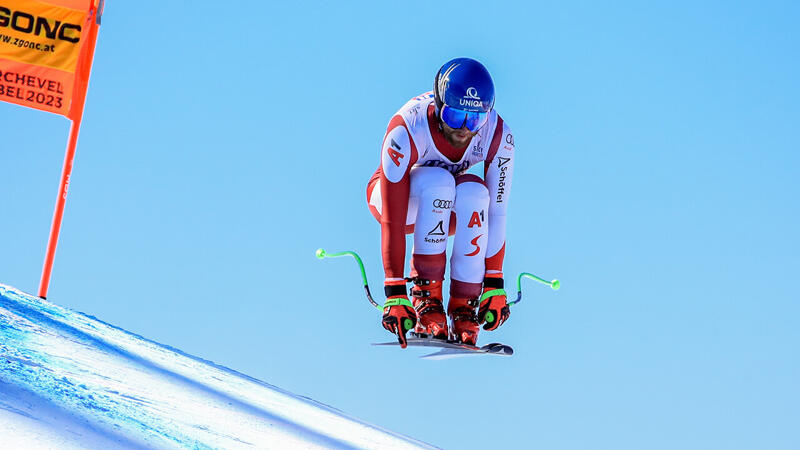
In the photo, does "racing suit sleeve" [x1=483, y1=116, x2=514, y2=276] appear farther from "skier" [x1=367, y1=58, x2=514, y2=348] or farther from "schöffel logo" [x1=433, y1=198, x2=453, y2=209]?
"schöffel logo" [x1=433, y1=198, x2=453, y2=209]

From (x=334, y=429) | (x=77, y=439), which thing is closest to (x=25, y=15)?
(x=334, y=429)

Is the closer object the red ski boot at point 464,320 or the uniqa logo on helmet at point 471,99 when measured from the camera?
the uniqa logo on helmet at point 471,99

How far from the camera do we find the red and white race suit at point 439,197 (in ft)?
22.2

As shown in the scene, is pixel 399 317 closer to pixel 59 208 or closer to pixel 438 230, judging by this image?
pixel 438 230

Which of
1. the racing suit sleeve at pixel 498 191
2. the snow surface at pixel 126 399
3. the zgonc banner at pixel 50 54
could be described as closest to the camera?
the snow surface at pixel 126 399

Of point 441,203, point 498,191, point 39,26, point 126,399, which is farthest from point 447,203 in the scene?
point 39,26

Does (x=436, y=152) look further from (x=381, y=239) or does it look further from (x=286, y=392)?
(x=286, y=392)

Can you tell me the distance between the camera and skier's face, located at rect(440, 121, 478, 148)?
22.5 ft

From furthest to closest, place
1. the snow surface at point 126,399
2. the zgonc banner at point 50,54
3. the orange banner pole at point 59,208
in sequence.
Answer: the zgonc banner at point 50,54 < the orange banner pole at point 59,208 < the snow surface at point 126,399

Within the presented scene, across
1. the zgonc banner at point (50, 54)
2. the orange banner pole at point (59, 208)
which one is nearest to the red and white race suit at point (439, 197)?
the orange banner pole at point (59, 208)

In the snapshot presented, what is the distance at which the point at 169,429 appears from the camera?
5391 mm

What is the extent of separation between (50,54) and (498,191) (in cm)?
763

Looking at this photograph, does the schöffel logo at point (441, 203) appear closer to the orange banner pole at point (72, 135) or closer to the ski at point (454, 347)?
the ski at point (454, 347)

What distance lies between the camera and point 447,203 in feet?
22.2
